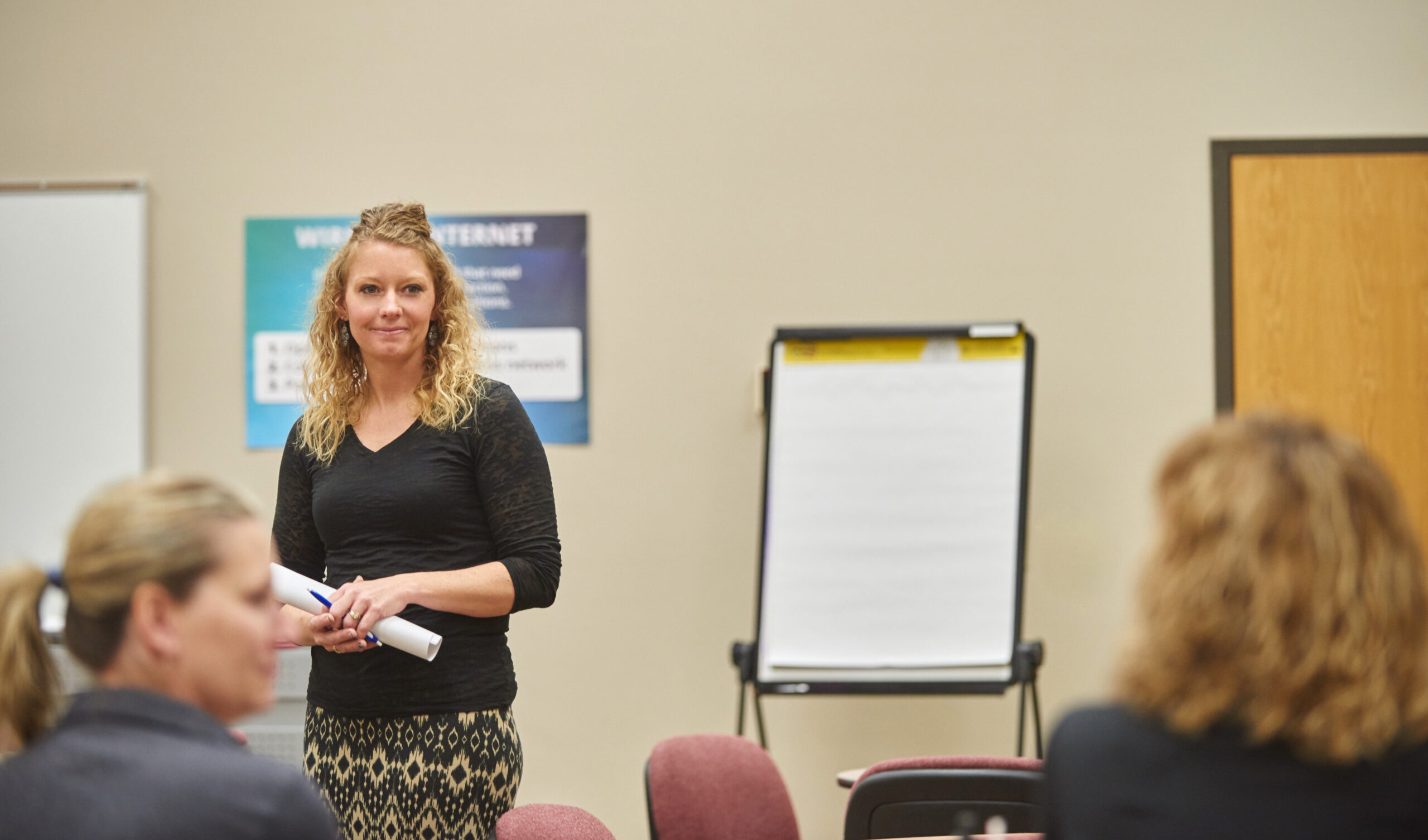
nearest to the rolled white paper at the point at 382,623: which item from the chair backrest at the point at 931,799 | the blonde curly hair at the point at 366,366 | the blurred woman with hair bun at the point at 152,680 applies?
the blonde curly hair at the point at 366,366

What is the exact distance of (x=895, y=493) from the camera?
306 cm

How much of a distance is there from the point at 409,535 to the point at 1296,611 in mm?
1255

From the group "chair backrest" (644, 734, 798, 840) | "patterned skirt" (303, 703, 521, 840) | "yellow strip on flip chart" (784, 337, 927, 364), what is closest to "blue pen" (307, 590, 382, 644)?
"patterned skirt" (303, 703, 521, 840)

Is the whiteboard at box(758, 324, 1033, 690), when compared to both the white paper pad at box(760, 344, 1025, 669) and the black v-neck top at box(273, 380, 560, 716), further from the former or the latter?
the black v-neck top at box(273, 380, 560, 716)

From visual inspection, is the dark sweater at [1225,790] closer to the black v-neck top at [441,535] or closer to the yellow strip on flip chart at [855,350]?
the black v-neck top at [441,535]

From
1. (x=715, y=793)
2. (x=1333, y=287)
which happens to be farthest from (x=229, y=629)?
(x=1333, y=287)

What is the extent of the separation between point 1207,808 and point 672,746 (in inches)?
45.4

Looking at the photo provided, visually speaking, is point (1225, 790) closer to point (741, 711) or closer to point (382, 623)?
point (382, 623)

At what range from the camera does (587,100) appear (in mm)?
3389

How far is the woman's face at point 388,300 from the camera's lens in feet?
5.75

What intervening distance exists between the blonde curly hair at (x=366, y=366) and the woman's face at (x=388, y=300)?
2 centimetres

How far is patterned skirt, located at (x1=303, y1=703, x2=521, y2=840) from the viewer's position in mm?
1603

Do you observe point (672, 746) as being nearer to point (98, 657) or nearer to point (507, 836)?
point (507, 836)

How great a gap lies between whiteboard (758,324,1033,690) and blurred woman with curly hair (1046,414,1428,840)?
2.15m
